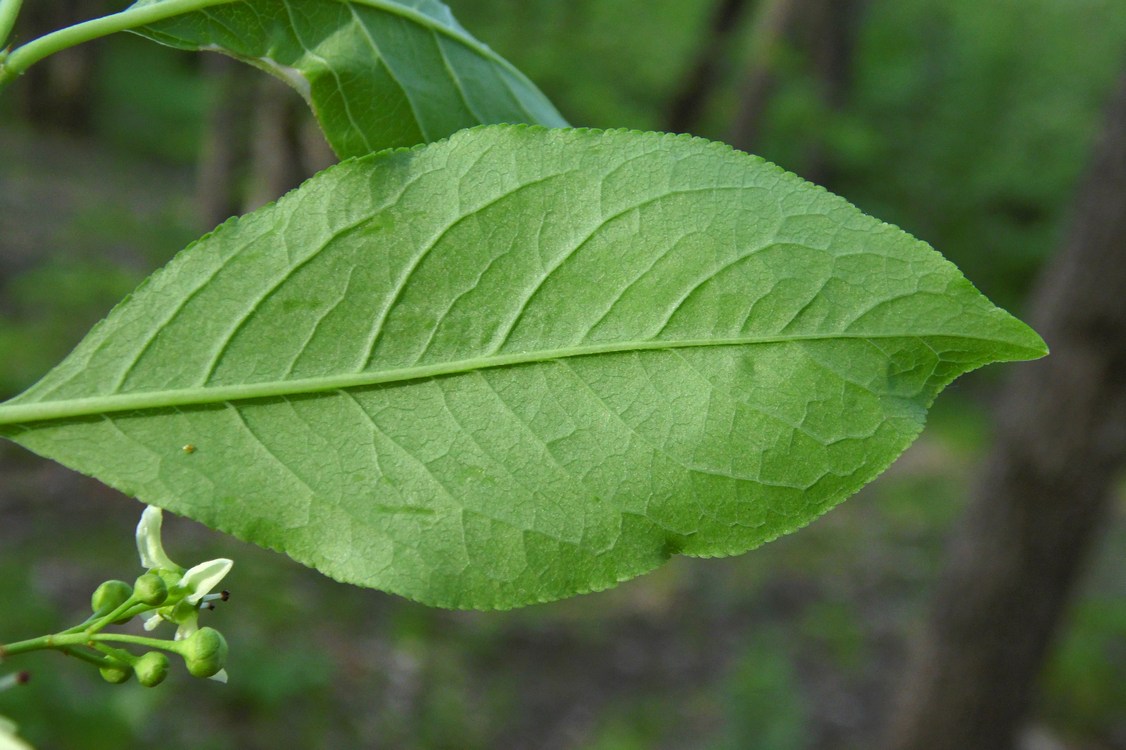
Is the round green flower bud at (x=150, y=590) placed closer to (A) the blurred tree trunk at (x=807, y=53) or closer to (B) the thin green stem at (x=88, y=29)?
(B) the thin green stem at (x=88, y=29)

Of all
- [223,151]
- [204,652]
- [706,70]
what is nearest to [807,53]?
[706,70]

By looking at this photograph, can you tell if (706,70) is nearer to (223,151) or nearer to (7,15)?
(223,151)

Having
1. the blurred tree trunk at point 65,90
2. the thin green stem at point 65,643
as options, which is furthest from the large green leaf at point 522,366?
the blurred tree trunk at point 65,90

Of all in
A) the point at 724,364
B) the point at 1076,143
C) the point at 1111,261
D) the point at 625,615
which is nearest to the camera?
the point at 724,364

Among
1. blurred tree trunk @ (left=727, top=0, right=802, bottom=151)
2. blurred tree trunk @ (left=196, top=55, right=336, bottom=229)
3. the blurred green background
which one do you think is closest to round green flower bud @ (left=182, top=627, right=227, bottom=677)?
the blurred green background

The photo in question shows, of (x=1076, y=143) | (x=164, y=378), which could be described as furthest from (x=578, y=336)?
(x=1076, y=143)

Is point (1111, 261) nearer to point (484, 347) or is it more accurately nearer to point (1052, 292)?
point (1052, 292)

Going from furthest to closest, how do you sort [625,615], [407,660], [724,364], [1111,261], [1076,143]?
[1076,143] < [625,615] < [407,660] < [1111,261] < [724,364]
